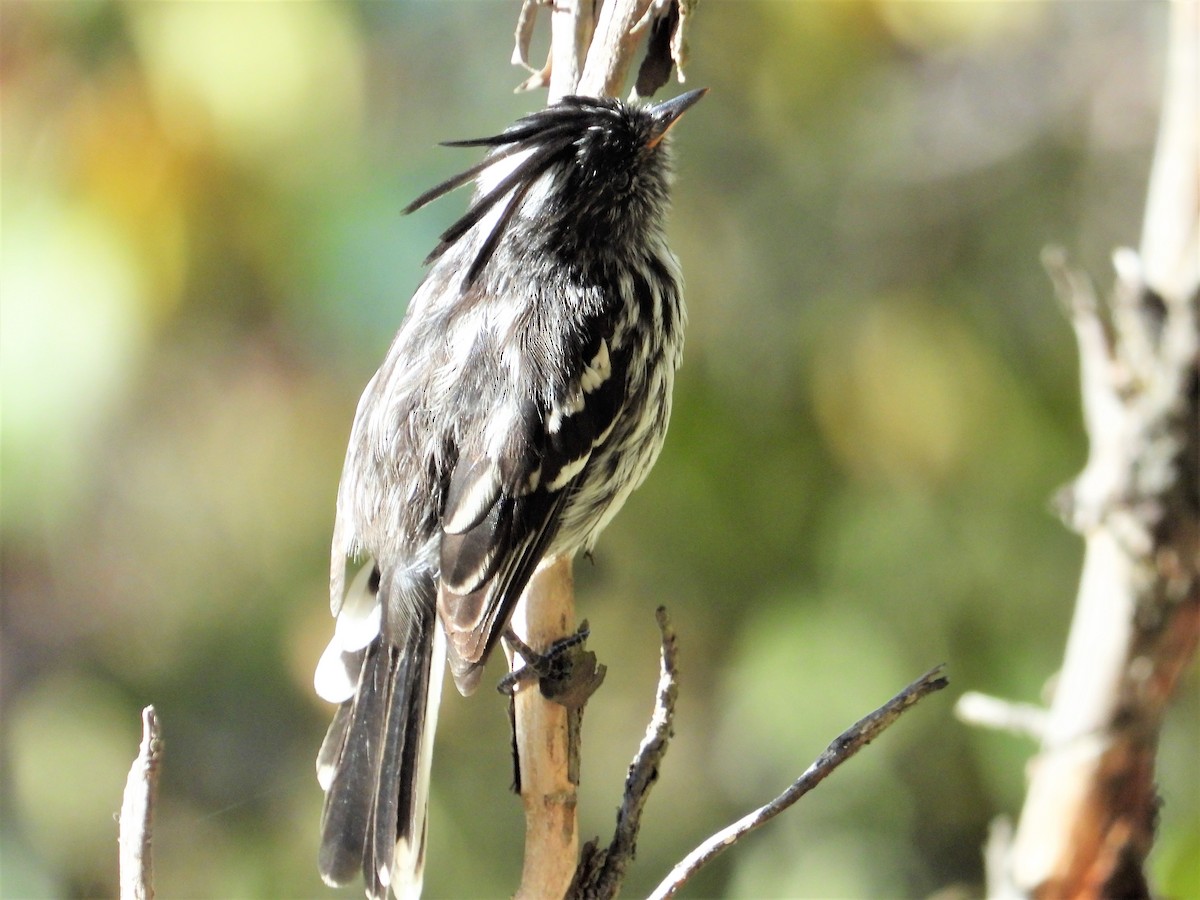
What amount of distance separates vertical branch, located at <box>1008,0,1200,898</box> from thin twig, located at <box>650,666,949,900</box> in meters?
0.38

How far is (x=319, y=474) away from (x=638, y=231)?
1662mm

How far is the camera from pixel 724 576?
161 inches

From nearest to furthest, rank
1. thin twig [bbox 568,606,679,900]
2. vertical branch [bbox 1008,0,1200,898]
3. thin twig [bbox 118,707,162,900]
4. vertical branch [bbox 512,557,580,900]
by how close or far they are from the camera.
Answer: vertical branch [bbox 1008,0,1200,898] < thin twig [bbox 118,707,162,900] < thin twig [bbox 568,606,679,900] < vertical branch [bbox 512,557,580,900]

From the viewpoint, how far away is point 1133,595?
113 cm

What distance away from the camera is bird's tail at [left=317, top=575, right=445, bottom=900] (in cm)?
215

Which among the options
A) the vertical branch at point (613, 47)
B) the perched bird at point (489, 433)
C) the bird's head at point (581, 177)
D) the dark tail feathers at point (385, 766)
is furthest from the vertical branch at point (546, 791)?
the vertical branch at point (613, 47)

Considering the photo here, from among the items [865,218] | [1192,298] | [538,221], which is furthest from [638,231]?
[865,218]

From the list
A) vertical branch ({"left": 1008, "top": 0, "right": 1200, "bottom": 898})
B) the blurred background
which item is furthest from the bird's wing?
the blurred background

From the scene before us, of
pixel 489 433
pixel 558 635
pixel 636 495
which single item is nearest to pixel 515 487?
pixel 489 433

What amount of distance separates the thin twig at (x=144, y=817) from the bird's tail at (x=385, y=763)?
23.9 inches

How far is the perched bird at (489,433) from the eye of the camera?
7.22 feet

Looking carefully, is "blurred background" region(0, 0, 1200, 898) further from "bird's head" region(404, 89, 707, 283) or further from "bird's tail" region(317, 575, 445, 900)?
"bird's tail" region(317, 575, 445, 900)

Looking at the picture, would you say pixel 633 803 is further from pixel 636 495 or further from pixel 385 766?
pixel 636 495

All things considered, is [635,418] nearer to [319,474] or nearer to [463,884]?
[319,474]
